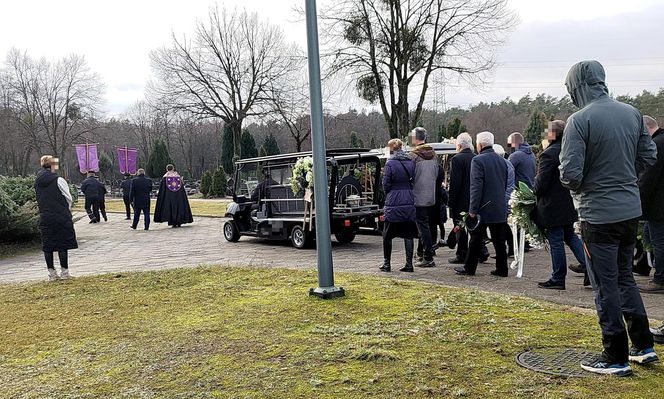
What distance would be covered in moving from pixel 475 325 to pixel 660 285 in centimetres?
275

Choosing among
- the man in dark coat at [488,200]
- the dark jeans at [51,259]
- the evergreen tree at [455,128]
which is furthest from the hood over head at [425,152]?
the evergreen tree at [455,128]

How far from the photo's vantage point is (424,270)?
8.86m

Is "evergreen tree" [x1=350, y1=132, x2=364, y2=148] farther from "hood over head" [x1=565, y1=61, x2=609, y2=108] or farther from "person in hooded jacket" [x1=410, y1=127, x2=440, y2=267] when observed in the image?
"hood over head" [x1=565, y1=61, x2=609, y2=108]

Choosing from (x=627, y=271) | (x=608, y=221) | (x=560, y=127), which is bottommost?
(x=627, y=271)

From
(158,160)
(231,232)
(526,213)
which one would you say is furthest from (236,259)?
(158,160)

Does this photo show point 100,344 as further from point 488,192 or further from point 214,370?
point 488,192

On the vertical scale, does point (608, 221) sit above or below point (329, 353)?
above

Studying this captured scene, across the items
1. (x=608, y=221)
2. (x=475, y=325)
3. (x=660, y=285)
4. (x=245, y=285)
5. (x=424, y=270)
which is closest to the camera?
(x=608, y=221)

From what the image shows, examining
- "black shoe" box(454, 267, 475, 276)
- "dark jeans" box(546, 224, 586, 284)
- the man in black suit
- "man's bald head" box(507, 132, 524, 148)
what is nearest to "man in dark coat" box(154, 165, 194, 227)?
the man in black suit

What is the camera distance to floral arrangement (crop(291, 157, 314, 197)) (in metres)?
12.5

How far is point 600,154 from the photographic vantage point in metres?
3.96

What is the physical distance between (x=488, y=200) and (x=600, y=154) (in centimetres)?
400

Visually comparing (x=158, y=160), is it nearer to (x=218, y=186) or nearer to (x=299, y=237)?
(x=218, y=186)

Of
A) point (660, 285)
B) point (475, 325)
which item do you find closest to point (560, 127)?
point (660, 285)
